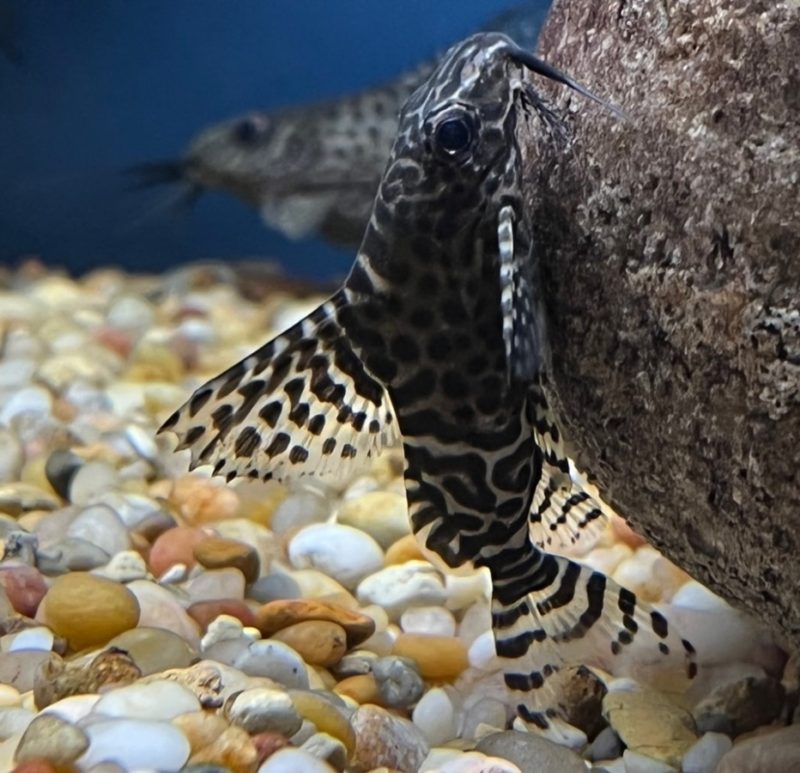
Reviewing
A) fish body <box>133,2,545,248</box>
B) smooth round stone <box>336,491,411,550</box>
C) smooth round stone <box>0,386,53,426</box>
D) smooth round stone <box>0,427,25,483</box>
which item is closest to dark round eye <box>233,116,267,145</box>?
fish body <box>133,2,545,248</box>

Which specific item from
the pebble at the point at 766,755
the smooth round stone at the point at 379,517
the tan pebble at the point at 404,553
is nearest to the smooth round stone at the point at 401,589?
the tan pebble at the point at 404,553

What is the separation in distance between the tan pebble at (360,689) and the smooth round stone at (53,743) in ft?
2.58

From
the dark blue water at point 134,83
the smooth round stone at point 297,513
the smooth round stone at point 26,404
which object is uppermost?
the dark blue water at point 134,83

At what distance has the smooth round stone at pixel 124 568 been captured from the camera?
3.07m

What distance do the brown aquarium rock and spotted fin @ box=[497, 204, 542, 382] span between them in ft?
0.41

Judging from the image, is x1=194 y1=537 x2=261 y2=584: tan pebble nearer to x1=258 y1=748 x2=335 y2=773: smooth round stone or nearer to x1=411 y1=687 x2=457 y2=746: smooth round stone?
x1=411 y1=687 x2=457 y2=746: smooth round stone

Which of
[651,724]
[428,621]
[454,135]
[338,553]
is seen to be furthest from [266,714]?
[454,135]

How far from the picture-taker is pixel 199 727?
6.98 ft

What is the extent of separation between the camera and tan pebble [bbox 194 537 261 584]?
10.5 feet

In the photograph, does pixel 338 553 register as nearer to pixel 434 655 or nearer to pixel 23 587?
pixel 434 655

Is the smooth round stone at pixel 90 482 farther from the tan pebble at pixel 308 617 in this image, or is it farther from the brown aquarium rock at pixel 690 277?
the brown aquarium rock at pixel 690 277

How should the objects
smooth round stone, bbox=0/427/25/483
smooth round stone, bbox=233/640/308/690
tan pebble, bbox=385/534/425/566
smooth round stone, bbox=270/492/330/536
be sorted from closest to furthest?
smooth round stone, bbox=233/640/308/690 < tan pebble, bbox=385/534/425/566 < smooth round stone, bbox=270/492/330/536 < smooth round stone, bbox=0/427/25/483

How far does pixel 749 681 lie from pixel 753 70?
1.42m

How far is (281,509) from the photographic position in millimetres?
3777
